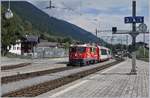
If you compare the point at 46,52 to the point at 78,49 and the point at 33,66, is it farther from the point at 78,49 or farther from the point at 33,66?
the point at 33,66

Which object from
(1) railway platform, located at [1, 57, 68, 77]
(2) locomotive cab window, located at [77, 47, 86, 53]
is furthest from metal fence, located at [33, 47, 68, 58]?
(2) locomotive cab window, located at [77, 47, 86, 53]

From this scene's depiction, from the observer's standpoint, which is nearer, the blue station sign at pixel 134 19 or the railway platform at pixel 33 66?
the blue station sign at pixel 134 19

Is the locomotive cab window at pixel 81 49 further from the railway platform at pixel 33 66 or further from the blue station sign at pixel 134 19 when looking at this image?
the blue station sign at pixel 134 19

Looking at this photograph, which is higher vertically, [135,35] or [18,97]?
[135,35]

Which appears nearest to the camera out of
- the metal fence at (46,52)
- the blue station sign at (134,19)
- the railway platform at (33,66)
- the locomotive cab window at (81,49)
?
the blue station sign at (134,19)

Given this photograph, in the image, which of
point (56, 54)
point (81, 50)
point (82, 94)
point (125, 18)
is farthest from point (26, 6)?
point (82, 94)

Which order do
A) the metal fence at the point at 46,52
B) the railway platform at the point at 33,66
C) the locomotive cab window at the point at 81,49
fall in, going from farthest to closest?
1. the metal fence at the point at 46,52
2. the locomotive cab window at the point at 81,49
3. the railway platform at the point at 33,66

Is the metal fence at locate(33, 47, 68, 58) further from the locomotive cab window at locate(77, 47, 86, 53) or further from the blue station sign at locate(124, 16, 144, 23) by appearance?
the blue station sign at locate(124, 16, 144, 23)

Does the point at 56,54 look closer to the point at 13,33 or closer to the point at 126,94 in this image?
the point at 13,33

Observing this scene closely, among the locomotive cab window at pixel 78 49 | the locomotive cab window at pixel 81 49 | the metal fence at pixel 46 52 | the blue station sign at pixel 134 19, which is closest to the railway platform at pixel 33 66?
the locomotive cab window at pixel 78 49

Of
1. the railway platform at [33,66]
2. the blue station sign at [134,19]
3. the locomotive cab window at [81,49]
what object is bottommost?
the railway platform at [33,66]

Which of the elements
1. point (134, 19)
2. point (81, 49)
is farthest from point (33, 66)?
point (134, 19)

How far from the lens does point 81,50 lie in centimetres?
5297

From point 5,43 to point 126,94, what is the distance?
8923 centimetres
